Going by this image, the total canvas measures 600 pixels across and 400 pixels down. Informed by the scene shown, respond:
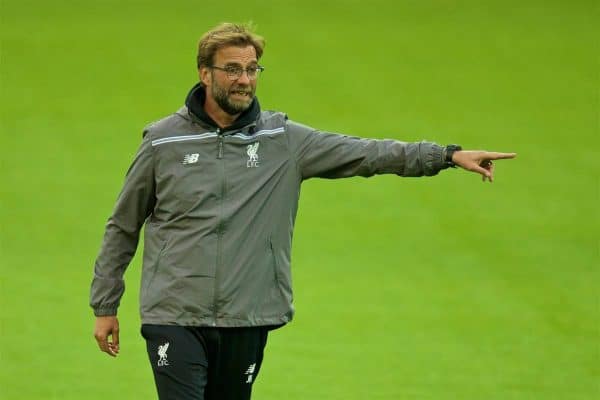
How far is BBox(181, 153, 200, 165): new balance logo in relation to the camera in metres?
5.98

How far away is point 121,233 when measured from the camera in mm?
6113

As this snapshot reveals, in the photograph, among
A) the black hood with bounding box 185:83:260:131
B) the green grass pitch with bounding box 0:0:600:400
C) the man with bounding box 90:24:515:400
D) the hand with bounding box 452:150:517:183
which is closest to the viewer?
the hand with bounding box 452:150:517:183

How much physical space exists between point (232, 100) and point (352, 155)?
1.66ft

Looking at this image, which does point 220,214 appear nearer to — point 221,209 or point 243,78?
point 221,209

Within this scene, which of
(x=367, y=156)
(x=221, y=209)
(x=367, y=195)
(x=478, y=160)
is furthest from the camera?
(x=367, y=195)

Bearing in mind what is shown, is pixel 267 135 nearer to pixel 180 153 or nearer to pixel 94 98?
pixel 180 153

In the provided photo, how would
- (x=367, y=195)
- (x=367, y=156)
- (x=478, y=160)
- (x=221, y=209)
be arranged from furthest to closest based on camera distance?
(x=367, y=195) < (x=367, y=156) < (x=221, y=209) < (x=478, y=160)

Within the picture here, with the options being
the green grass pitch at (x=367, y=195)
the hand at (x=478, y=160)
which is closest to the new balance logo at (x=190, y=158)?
the hand at (x=478, y=160)

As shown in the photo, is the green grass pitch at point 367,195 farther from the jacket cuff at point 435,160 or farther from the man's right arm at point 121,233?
the jacket cuff at point 435,160

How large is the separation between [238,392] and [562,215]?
6385 mm

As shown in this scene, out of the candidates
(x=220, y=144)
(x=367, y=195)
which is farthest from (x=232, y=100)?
(x=367, y=195)

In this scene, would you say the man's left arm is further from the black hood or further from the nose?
the nose

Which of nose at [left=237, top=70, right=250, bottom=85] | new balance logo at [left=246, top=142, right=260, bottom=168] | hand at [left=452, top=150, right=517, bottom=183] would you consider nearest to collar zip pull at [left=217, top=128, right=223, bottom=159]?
new balance logo at [left=246, top=142, right=260, bottom=168]

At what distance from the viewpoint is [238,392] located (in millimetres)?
6121
